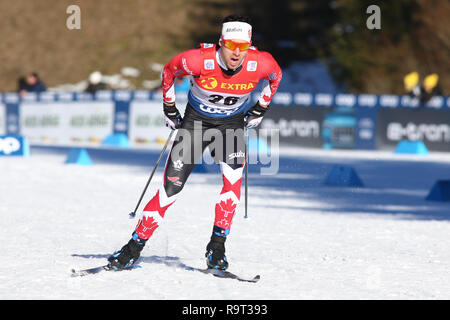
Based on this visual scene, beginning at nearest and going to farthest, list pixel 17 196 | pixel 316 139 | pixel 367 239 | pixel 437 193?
pixel 367 239, pixel 17 196, pixel 437 193, pixel 316 139

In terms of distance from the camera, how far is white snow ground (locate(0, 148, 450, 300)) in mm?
5836

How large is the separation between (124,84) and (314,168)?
33.6 m

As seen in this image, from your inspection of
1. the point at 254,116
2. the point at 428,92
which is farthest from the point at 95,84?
the point at 254,116

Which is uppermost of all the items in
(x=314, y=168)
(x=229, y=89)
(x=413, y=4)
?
(x=413, y=4)

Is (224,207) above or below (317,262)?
above

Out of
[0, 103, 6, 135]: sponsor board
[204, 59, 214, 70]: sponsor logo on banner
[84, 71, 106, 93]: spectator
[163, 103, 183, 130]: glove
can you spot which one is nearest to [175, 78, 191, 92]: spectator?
[84, 71, 106, 93]: spectator

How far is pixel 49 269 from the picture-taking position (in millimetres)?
6340

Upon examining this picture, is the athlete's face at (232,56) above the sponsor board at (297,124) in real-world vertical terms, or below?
above

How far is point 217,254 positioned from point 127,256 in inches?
26.1

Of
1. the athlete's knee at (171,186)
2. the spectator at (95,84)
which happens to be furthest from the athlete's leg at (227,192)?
the spectator at (95,84)

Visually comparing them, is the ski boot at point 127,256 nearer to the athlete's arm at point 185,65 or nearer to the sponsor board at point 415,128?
the athlete's arm at point 185,65

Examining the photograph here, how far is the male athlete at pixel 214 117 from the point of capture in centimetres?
624

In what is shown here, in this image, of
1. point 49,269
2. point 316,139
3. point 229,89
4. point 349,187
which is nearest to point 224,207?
point 229,89
